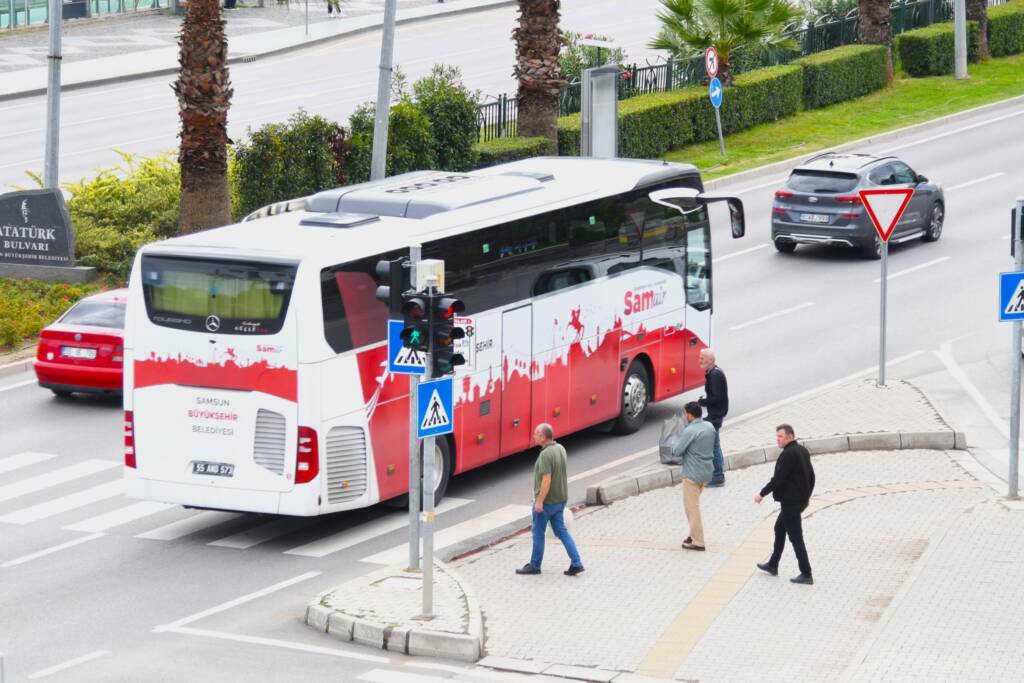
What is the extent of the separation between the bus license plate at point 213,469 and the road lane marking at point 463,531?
5.12 ft

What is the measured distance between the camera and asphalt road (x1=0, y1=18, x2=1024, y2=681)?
14.1 metres

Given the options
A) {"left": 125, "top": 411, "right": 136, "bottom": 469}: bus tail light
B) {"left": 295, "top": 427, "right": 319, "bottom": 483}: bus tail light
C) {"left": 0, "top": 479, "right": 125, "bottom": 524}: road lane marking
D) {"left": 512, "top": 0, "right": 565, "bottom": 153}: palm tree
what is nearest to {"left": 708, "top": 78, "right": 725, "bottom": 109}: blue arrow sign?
{"left": 512, "top": 0, "right": 565, "bottom": 153}: palm tree

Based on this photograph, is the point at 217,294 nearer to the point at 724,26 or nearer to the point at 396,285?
the point at 396,285

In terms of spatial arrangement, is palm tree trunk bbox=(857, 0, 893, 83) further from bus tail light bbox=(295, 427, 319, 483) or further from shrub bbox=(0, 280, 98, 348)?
bus tail light bbox=(295, 427, 319, 483)

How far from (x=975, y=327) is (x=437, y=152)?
1244 cm

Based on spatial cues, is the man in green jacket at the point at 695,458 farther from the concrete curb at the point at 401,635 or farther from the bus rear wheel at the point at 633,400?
the bus rear wheel at the point at 633,400

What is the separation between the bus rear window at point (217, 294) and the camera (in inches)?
656

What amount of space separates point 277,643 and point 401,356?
259 cm

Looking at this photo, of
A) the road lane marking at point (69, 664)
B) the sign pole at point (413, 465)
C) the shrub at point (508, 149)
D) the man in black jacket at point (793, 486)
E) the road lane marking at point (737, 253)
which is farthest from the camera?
the shrub at point (508, 149)

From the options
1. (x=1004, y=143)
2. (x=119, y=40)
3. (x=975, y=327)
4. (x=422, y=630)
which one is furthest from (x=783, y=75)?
(x=422, y=630)

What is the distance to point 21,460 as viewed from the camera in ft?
66.8

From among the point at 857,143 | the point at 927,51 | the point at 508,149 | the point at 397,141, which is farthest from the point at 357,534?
the point at 927,51

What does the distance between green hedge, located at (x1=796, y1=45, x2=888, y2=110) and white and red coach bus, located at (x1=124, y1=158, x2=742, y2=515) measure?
87.9ft

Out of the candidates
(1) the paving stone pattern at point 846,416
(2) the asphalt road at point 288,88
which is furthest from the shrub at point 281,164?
(1) the paving stone pattern at point 846,416
